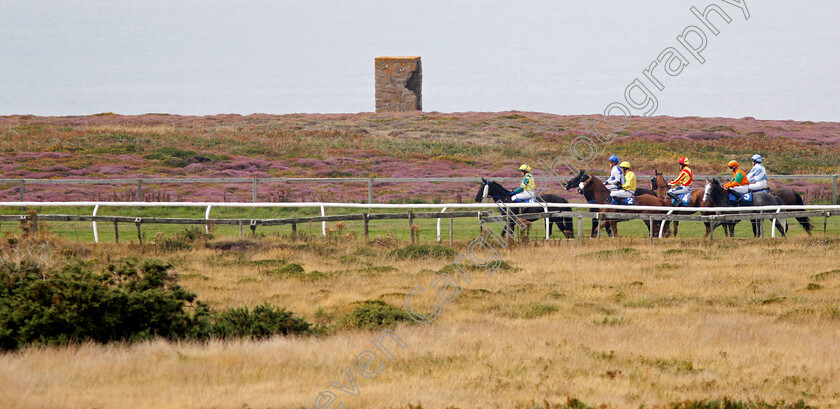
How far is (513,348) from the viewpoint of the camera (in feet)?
29.9

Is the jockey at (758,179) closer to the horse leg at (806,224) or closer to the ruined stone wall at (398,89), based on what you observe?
the horse leg at (806,224)

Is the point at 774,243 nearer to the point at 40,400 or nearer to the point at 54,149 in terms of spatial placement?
the point at 40,400

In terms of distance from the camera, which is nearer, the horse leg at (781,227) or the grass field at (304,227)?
the horse leg at (781,227)

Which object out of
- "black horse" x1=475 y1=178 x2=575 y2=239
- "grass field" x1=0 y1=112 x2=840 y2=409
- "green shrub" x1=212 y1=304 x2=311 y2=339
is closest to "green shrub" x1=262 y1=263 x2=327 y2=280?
"grass field" x1=0 y1=112 x2=840 y2=409

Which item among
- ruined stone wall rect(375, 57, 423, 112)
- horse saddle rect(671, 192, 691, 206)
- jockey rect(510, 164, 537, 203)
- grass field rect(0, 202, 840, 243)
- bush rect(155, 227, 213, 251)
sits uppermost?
ruined stone wall rect(375, 57, 423, 112)

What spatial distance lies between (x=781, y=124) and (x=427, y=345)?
43244mm

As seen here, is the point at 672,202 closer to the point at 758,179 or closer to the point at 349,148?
the point at 758,179

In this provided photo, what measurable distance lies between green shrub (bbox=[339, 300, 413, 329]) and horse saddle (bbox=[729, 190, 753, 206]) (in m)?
11.2

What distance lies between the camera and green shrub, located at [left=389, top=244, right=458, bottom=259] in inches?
607

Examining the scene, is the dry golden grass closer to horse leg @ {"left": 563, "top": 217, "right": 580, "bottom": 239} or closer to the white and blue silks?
horse leg @ {"left": 563, "top": 217, "right": 580, "bottom": 239}

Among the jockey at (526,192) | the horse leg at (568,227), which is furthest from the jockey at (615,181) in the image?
the jockey at (526,192)

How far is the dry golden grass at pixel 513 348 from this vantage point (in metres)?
7.41

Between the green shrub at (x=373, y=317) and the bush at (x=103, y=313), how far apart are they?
514 mm

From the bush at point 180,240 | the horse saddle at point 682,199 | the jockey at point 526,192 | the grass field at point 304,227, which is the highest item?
the jockey at point 526,192
